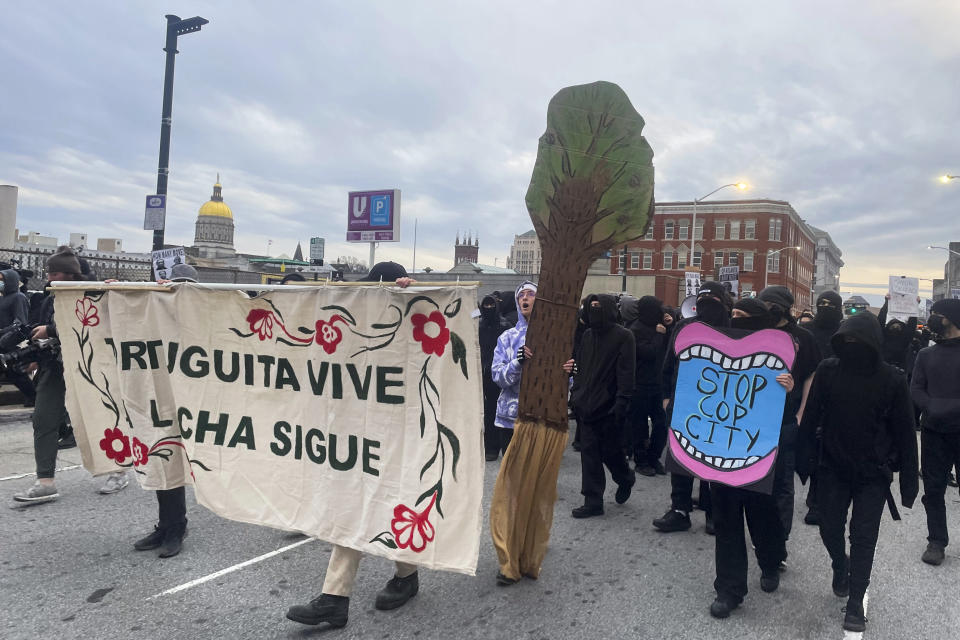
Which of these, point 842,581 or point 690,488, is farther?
point 690,488

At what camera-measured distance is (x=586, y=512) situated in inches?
215

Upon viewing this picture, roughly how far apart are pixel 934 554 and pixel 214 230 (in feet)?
398

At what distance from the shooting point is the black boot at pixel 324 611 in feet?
10.7

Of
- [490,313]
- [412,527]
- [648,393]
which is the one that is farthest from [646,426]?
[412,527]

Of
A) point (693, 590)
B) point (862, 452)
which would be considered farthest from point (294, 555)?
point (862, 452)

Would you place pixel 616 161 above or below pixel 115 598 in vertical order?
above

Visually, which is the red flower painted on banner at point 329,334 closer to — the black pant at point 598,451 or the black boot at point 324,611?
the black boot at point 324,611

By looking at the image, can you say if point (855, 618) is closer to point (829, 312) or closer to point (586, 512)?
point (586, 512)

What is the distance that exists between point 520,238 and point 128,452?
6464 inches

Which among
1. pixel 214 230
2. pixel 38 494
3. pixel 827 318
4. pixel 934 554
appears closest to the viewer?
pixel 934 554

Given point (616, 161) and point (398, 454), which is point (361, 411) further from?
point (616, 161)

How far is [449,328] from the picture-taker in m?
3.32

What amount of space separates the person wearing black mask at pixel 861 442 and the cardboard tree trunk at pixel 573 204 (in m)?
1.41

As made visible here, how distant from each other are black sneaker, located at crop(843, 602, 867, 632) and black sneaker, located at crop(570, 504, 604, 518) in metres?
2.15
